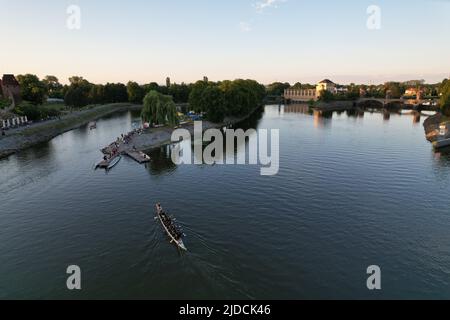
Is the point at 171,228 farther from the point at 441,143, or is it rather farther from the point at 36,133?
the point at 441,143

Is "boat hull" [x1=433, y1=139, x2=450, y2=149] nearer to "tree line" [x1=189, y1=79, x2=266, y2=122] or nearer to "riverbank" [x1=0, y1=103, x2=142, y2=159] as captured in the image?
"tree line" [x1=189, y1=79, x2=266, y2=122]

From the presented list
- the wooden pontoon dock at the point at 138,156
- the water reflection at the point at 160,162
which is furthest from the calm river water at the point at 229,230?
the wooden pontoon dock at the point at 138,156

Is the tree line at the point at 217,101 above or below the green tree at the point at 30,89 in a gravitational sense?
below

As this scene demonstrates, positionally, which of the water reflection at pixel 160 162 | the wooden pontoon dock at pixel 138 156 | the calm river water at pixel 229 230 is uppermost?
the wooden pontoon dock at pixel 138 156

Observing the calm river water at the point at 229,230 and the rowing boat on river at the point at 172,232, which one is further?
the rowing boat on river at the point at 172,232

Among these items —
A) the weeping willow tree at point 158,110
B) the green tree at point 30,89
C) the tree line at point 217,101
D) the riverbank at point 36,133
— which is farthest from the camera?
the green tree at point 30,89

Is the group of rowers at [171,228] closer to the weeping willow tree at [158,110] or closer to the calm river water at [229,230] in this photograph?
the calm river water at [229,230]
